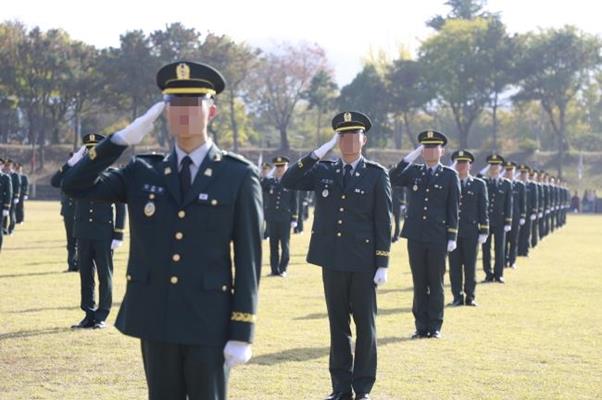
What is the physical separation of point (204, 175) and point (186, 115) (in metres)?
0.30

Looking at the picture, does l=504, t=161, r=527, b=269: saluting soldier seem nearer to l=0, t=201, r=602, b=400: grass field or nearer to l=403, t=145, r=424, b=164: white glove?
l=0, t=201, r=602, b=400: grass field

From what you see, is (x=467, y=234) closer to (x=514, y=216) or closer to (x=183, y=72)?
(x=514, y=216)

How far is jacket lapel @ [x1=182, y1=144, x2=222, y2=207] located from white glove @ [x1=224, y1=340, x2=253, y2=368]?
0.70m

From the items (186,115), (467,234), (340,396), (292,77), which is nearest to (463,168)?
(467,234)

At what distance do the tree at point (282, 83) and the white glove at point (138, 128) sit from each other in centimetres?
7036

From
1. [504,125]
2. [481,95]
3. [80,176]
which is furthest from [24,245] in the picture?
[504,125]

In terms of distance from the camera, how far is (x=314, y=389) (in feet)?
28.2

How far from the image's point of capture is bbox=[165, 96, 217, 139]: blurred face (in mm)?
4891

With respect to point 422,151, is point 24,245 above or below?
below

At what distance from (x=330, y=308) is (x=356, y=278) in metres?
0.34

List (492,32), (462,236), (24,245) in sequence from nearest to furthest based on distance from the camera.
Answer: (462,236)
(24,245)
(492,32)

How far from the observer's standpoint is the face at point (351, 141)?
8445mm

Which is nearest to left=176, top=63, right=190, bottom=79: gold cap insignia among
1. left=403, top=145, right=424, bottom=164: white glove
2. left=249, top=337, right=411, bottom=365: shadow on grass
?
left=249, top=337, right=411, bottom=365: shadow on grass

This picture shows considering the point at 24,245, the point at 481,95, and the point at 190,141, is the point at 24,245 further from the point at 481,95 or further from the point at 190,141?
the point at 481,95
